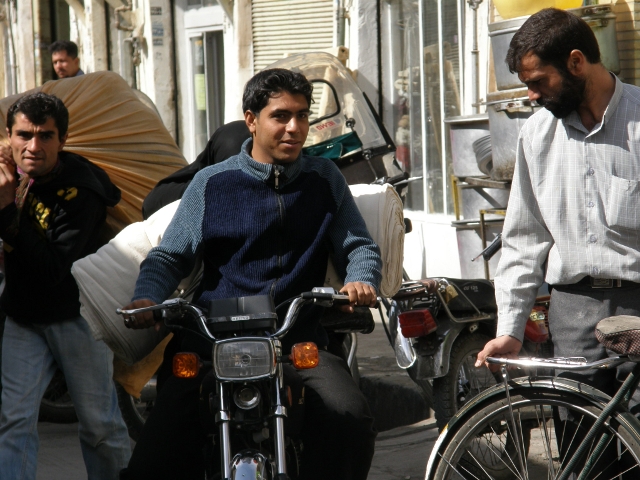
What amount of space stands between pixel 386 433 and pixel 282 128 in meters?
2.93

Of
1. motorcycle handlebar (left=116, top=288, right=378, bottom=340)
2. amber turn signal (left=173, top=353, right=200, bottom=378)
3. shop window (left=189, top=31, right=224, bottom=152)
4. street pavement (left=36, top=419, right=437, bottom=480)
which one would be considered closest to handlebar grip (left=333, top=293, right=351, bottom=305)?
motorcycle handlebar (left=116, top=288, right=378, bottom=340)

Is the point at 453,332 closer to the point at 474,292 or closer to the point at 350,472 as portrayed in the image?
the point at 474,292

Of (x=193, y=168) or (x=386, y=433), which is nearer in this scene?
(x=193, y=168)

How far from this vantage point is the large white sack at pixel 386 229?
12.3 ft

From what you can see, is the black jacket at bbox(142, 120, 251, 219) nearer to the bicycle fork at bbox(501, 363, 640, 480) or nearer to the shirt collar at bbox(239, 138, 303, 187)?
the shirt collar at bbox(239, 138, 303, 187)

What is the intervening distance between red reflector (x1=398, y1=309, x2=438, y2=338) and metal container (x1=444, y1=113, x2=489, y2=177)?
105 inches

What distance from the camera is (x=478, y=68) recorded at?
8344 mm

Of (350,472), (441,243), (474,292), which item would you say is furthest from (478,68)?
(350,472)

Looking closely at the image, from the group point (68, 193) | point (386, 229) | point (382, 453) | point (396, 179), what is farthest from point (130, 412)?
point (386, 229)

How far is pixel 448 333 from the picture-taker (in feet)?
16.1

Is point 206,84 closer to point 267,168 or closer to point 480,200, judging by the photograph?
point 480,200

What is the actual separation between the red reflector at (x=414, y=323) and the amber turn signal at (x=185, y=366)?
185cm

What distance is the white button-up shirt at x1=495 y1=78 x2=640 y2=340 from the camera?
10.4 feet

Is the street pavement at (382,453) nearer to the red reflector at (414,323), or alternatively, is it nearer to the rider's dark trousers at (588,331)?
the red reflector at (414,323)
